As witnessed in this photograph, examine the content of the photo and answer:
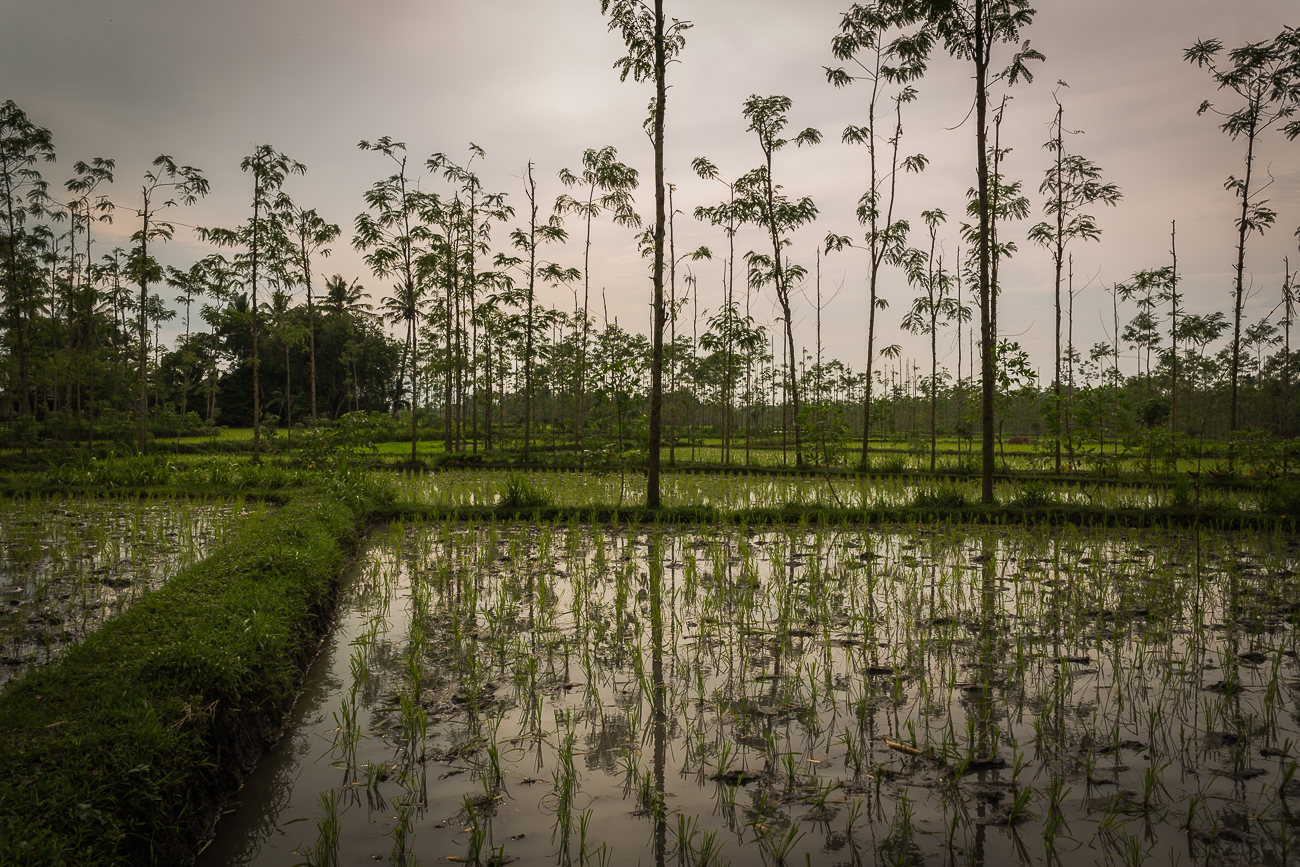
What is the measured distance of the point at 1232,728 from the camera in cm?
346

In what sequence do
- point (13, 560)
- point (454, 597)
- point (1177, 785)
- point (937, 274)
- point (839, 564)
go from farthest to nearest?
point (937, 274), point (839, 564), point (13, 560), point (454, 597), point (1177, 785)

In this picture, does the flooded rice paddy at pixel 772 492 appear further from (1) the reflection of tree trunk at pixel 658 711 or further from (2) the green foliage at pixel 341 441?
(1) the reflection of tree trunk at pixel 658 711

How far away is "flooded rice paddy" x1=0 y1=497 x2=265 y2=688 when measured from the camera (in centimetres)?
469

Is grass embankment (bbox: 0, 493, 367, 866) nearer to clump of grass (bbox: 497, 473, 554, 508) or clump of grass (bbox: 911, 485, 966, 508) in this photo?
clump of grass (bbox: 497, 473, 554, 508)

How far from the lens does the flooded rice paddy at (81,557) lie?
15.4 feet

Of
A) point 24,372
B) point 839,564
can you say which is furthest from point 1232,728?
point 24,372

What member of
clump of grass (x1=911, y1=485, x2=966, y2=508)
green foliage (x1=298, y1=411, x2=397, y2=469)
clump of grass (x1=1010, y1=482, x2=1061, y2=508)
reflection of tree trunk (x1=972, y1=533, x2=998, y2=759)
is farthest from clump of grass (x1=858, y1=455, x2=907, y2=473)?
green foliage (x1=298, y1=411, x2=397, y2=469)

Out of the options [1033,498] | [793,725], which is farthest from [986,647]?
[1033,498]

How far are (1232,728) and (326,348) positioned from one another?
4587 cm

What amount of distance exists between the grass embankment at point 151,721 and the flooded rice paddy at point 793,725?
0.22 metres

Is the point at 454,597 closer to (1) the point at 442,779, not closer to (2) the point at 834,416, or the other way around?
(1) the point at 442,779

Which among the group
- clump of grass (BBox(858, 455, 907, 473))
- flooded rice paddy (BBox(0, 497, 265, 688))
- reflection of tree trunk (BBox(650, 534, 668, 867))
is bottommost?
reflection of tree trunk (BBox(650, 534, 668, 867))

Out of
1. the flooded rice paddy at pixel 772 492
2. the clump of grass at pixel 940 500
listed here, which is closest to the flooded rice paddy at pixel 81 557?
the flooded rice paddy at pixel 772 492

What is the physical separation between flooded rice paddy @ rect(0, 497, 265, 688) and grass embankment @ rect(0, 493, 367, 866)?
83 cm
